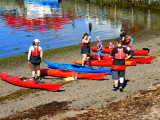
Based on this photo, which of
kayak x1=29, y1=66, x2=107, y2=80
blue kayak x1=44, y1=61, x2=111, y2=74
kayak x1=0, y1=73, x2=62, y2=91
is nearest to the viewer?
kayak x1=0, y1=73, x2=62, y2=91

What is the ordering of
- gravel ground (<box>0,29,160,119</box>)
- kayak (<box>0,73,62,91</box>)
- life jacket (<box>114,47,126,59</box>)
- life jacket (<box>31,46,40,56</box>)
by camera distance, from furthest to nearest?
1. life jacket (<box>31,46,40,56</box>)
2. kayak (<box>0,73,62,91</box>)
3. life jacket (<box>114,47,126,59</box>)
4. gravel ground (<box>0,29,160,119</box>)

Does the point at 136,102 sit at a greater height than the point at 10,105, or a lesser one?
greater

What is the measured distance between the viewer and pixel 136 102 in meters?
9.45

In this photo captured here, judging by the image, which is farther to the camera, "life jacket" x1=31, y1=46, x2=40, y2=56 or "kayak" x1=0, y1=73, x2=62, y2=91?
"life jacket" x1=31, y1=46, x2=40, y2=56

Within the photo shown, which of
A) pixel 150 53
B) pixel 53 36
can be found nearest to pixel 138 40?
pixel 150 53

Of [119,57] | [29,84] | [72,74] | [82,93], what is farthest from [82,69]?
[119,57]

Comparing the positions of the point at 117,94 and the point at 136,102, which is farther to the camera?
the point at 117,94

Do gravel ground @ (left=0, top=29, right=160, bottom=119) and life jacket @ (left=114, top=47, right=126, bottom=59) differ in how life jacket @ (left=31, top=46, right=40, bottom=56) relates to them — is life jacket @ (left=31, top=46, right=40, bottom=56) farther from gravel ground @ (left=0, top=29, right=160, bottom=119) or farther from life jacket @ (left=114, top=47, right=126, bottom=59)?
life jacket @ (left=114, top=47, right=126, bottom=59)

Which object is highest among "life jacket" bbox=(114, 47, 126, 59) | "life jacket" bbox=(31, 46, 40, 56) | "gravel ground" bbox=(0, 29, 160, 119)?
"life jacket" bbox=(114, 47, 126, 59)

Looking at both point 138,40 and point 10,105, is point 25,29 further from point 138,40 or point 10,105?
point 10,105

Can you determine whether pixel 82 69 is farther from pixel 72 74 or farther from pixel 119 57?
pixel 119 57

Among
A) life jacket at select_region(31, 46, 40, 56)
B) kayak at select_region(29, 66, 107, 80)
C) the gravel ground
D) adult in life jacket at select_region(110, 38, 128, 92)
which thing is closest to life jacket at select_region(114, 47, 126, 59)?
adult in life jacket at select_region(110, 38, 128, 92)

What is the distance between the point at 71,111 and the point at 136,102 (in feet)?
7.53

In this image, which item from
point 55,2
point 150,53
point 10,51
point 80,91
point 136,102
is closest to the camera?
point 136,102
